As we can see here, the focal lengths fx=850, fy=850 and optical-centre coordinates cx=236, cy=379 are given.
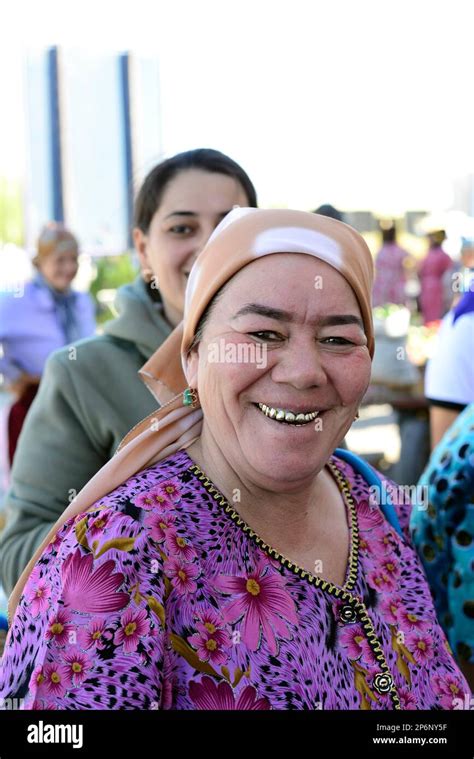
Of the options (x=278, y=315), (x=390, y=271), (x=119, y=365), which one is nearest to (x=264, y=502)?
(x=278, y=315)

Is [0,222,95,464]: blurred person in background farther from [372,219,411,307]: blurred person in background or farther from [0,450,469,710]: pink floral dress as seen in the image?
[372,219,411,307]: blurred person in background

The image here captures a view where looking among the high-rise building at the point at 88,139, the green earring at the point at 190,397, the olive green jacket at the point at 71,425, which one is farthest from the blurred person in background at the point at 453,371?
the high-rise building at the point at 88,139

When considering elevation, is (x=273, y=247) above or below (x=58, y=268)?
below

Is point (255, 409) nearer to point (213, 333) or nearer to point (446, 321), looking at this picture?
point (213, 333)

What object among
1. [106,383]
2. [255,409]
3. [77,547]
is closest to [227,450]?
[255,409]

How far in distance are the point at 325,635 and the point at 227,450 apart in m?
0.36

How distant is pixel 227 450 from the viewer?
1.54 meters

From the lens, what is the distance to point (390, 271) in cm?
1110

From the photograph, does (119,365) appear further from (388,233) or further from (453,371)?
(388,233)

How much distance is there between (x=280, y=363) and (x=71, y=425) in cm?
87

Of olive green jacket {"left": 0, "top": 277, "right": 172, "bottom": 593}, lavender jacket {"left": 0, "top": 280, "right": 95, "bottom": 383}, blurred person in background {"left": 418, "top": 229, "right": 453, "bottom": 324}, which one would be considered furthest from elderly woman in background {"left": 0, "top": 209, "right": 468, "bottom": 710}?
blurred person in background {"left": 418, "top": 229, "right": 453, "bottom": 324}

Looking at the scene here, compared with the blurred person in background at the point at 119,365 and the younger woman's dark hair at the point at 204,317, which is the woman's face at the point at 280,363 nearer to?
the younger woman's dark hair at the point at 204,317

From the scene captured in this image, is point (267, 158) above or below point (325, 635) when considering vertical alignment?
above

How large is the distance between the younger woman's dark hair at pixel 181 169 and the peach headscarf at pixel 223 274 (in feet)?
2.89
